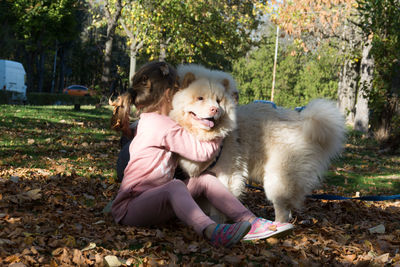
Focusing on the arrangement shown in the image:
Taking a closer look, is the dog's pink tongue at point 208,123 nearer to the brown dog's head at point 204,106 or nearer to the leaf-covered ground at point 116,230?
the brown dog's head at point 204,106

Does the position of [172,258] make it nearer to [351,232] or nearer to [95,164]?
[351,232]

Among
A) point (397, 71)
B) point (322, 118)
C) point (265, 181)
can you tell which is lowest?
point (265, 181)

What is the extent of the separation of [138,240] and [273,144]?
63.0 inches

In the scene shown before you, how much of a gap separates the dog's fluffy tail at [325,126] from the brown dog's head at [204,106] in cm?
84

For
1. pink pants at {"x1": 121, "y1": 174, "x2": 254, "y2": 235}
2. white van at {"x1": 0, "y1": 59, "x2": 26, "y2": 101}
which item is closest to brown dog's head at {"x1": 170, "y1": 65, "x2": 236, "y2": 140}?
pink pants at {"x1": 121, "y1": 174, "x2": 254, "y2": 235}

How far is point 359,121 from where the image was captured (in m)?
21.0

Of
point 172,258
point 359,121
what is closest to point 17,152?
point 172,258

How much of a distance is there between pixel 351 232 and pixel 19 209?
11.2ft

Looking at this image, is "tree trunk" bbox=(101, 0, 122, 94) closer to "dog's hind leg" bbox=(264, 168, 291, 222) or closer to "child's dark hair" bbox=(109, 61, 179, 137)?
"child's dark hair" bbox=(109, 61, 179, 137)

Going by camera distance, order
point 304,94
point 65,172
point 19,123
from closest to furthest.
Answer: point 65,172
point 19,123
point 304,94

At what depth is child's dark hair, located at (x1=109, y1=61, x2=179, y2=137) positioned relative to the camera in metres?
4.04

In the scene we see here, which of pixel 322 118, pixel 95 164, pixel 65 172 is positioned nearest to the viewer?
pixel 322 118

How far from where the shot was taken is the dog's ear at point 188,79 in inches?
151

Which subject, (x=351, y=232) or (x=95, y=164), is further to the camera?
(x=95, y=164)
